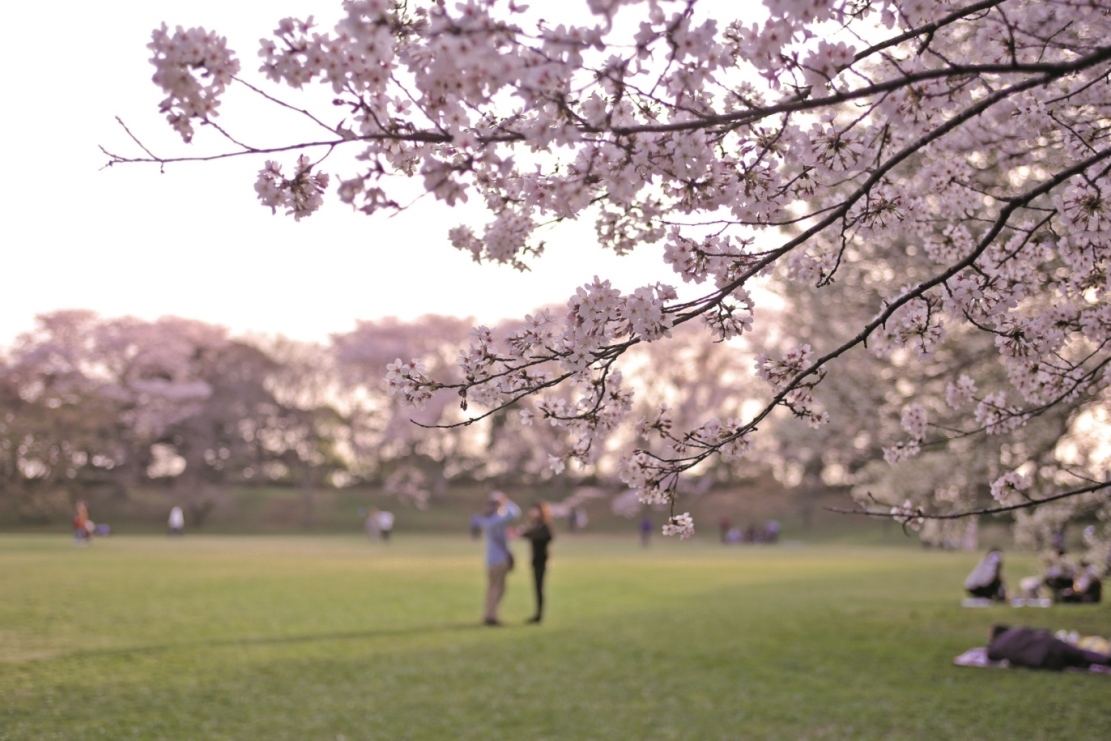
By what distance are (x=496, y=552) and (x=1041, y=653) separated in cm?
684

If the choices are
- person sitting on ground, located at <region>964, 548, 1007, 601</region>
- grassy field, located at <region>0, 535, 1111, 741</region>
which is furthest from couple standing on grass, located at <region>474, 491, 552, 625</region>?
person sitting on ground, located at <region>964, 548, 1007, 601</region>

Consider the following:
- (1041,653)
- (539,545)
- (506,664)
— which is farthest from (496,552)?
(1041,653)

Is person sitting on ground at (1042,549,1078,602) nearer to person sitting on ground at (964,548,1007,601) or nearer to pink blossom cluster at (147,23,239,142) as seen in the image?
person sitting on ground at (964,548,1007,601)

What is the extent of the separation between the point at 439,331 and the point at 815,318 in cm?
5085

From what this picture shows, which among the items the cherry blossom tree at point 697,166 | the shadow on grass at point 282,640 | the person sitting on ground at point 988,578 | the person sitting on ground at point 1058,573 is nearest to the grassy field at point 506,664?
the shadow on grass at point 282,640

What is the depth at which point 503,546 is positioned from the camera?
1399cm

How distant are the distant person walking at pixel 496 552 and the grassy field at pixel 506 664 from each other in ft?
1.38

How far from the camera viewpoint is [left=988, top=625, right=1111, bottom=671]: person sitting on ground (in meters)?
9.83

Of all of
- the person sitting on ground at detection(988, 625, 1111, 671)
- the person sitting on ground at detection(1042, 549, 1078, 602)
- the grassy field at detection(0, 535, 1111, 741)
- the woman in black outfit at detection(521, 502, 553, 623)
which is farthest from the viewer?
the person sitting on ground at detection(1042, 549, 1078, 602)

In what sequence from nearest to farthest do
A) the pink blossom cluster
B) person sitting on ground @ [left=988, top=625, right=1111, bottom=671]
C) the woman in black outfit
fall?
the pink blossom cluster, person sitting on ground @ [left=988, top=625, right=1111, bottom=671], the woman in black outfit

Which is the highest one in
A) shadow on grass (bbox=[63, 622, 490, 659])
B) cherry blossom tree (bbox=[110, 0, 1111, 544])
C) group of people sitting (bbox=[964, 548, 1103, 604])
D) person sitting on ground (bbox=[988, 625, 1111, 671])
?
cherry blossom tree (bbox=[110, 0, 1111, 544])

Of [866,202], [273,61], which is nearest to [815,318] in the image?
[866,202]

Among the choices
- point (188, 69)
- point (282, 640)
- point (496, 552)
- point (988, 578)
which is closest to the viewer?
point (188, 69)

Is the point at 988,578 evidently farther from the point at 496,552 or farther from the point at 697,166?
the point at 697,166
